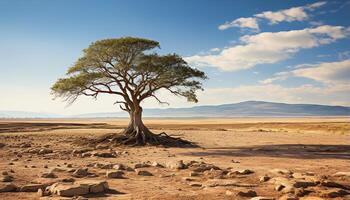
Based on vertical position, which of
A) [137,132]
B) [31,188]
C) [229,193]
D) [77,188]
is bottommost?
[229,193]

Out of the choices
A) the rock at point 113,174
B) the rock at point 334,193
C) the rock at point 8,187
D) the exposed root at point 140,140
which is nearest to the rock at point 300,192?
the rock at point 334,193

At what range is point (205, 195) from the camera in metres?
10.7

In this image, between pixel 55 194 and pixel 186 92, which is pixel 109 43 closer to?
pixel 186 92

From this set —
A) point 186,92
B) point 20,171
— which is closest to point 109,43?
point 186,92

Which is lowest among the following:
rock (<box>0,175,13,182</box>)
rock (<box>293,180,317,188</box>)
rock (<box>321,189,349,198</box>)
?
rock (<box>321,189,349,198</box>)

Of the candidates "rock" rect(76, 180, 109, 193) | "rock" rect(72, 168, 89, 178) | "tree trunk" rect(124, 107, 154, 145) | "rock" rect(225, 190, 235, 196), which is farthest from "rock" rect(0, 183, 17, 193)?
"tree trunk" rect(124, 107, 154, 145)

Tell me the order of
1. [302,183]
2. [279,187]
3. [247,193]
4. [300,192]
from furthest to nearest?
[302,183] → [279,187] → [247,193] → [300,192]

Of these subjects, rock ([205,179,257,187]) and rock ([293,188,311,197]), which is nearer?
rock ([293,188,311,197])

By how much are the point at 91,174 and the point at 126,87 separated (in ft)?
62.3

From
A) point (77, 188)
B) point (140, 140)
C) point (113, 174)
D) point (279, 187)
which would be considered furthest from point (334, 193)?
point (140, 140)

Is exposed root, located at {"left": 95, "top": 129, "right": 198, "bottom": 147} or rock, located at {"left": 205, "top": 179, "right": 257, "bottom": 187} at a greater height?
exposed root, located at {"left": 95, "top": 129, "right": 198, "bottom": 147}

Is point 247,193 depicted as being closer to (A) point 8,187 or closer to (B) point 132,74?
(A) point 8,187

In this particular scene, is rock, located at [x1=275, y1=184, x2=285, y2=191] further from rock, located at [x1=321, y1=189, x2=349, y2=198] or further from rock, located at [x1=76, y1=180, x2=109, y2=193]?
rock, located at [x1=76, y1=180, x2=109, y2=193]

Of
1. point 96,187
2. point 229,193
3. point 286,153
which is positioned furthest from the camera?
point 286,153
